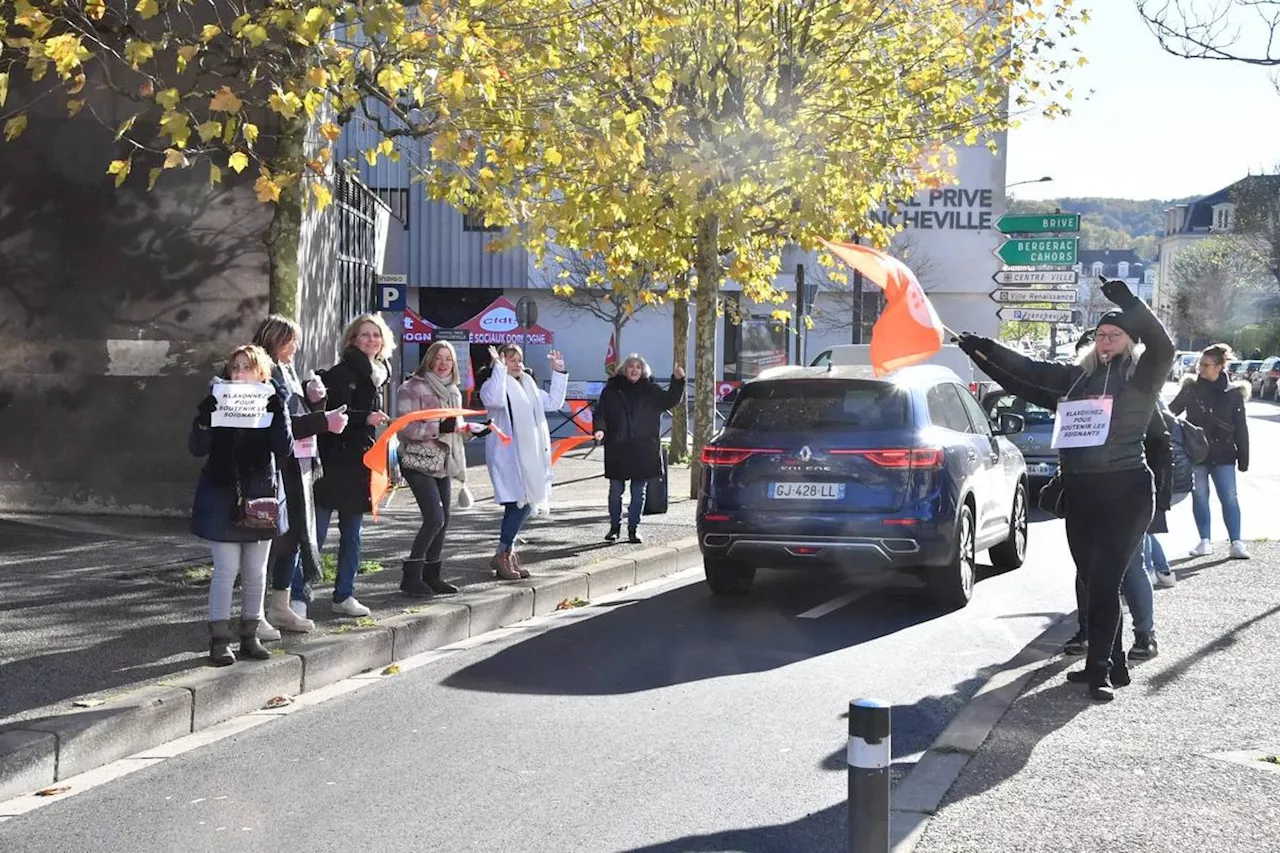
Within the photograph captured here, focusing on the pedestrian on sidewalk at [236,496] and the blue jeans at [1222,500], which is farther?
the blue jeans at [1222,500]

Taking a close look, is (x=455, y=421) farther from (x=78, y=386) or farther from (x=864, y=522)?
(x=78, y=386)

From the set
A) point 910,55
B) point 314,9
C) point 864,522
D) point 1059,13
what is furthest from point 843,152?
point 314,9

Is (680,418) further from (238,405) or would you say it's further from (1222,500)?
(238,405)

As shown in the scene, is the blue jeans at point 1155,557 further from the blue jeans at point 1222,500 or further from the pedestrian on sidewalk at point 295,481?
the pedestrian on sidewalk at point 295,481

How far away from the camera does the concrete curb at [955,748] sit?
16.6ft

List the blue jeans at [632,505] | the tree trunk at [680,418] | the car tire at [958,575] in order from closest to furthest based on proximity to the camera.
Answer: the car tire at [958,575]
the blue jeans at [632,505]
the tree trunk at [680,418]

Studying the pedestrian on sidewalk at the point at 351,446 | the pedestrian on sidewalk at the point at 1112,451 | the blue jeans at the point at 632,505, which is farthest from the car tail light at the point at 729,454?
the pedestrian on sidewalk at the point at 1112,451

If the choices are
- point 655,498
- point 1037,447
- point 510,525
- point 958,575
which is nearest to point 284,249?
point 510,525

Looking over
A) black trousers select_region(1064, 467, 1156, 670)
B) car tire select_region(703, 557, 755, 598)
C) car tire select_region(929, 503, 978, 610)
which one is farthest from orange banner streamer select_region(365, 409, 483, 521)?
black trousers select_region(1064, 467, 1156, 670)

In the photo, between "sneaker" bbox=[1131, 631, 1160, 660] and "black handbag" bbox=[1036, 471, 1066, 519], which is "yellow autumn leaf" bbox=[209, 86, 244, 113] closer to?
"black handbag" bbox=[1036, 471, 1066, 519]

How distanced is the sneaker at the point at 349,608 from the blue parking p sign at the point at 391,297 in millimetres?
10983

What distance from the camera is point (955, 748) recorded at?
6055mm

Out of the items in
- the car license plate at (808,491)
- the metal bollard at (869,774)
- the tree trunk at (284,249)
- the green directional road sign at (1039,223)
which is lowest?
the metal bollard at (869,774)

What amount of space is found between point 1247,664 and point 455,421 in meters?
4.73
